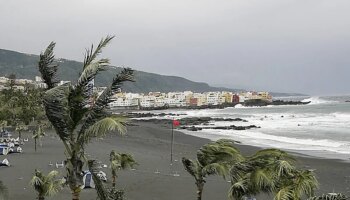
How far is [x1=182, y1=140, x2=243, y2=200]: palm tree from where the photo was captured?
28.2 feet

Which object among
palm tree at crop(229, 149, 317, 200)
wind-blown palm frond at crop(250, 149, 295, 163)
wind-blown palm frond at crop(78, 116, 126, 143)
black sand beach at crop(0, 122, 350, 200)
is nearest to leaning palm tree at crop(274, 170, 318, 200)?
palm tree at crop(229, 149, 317, 200)

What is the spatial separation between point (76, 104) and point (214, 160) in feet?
10.7

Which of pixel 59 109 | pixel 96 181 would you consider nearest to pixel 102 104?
pixel 59 109

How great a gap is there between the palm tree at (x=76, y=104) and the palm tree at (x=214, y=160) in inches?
101

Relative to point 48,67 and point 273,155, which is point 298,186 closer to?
point 273,155

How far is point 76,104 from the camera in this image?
7430 millimetres

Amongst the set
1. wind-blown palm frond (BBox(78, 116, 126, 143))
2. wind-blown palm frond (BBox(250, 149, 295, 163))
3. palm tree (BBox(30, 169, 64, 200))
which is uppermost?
wind-blown palm frond (BBox(78, 116, 126, 143))

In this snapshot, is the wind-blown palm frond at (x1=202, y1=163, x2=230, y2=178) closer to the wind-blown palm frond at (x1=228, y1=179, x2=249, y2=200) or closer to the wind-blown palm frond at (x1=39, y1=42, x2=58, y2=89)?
the wind-blown palm frond at (x1=228, y1=179, x2=249, y2=200)

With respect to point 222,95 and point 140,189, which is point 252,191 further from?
point 222,95

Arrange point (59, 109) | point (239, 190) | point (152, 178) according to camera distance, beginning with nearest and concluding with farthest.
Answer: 1. point (239, 190)
2. point (59, 109)
3. point (152, 178)

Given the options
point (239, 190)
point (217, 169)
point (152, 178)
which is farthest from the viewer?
point (152, 178)

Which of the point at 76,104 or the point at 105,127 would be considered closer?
the point at 105,127

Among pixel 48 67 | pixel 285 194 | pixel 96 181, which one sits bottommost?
pixel 96 181

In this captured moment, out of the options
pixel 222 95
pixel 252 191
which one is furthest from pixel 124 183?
pixel 222 95
